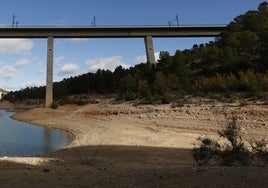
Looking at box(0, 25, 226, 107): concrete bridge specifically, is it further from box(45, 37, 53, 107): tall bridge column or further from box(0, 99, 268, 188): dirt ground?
box(0, 99, 268, 188): dirt ground

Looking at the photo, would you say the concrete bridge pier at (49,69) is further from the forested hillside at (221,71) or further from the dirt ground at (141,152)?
the forested hillside at (221,71)

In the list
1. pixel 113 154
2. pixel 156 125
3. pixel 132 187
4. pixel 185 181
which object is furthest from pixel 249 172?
pixel 156 125

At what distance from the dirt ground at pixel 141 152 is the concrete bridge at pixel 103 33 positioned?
1626 centimetres

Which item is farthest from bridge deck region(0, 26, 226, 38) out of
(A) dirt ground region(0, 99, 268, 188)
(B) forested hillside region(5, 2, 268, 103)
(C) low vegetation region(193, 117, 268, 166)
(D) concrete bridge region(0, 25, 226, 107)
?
(C) low vegetation region(193, 117, 268, 166)

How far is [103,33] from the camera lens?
92.2m

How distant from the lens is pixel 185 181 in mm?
11180

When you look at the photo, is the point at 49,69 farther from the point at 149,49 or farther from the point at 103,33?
the point at 149,49

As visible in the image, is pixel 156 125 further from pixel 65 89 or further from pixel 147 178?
pixel 65 89

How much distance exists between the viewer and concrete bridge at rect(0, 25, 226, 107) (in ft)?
298

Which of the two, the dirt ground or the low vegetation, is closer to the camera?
the dirt ground

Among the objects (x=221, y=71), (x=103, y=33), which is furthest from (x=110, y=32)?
(x=221, y=71)

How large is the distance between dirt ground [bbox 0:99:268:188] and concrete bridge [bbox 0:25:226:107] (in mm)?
16264

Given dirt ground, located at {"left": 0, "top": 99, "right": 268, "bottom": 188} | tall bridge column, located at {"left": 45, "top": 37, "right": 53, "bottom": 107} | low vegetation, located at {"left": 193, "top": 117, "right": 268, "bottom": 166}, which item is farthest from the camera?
tall bridge column, located at {"left": 45, "top": 37, "right": 53, "bottom": 107}

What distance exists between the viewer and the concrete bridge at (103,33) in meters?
90.7
